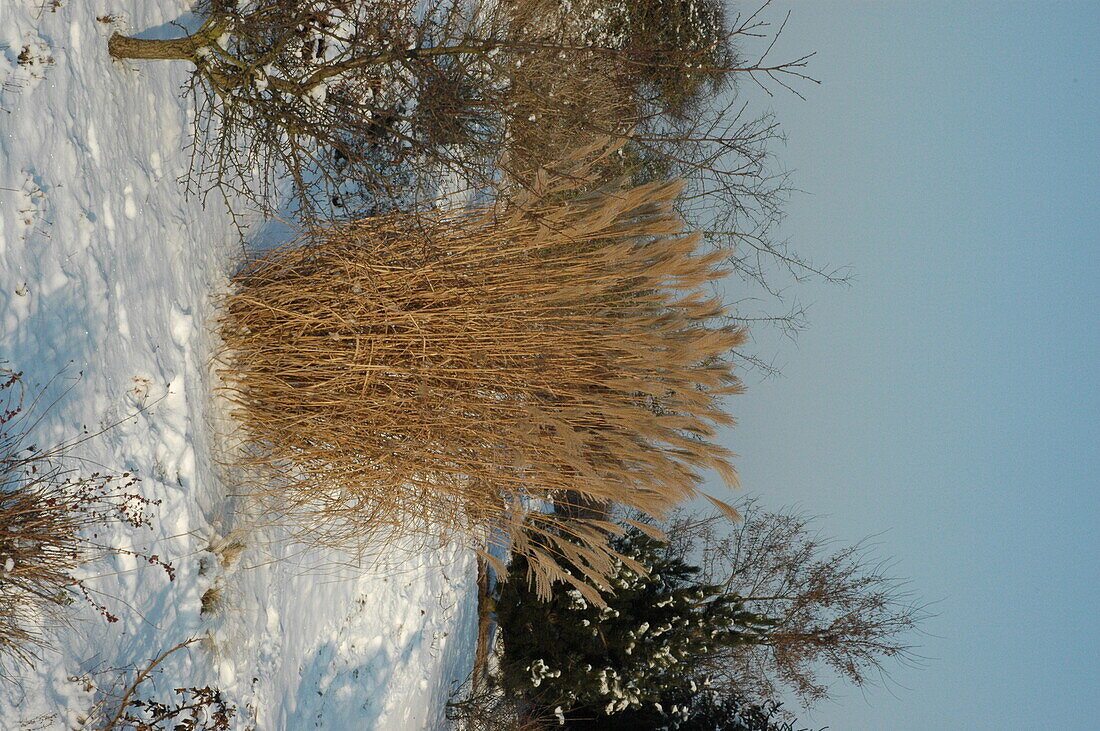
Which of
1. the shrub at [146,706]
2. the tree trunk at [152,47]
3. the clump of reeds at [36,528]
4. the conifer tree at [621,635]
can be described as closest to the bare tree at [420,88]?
the tree trunk at [152,47]

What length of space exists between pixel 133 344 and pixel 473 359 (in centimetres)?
149

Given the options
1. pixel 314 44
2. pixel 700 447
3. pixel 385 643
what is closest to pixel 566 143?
pixel 314 44

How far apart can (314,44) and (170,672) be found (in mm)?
3399

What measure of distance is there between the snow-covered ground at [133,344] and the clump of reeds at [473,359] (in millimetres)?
327

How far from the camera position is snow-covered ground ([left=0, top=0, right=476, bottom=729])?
8.91 feet

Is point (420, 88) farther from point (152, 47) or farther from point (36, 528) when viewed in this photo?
point (36, 528)

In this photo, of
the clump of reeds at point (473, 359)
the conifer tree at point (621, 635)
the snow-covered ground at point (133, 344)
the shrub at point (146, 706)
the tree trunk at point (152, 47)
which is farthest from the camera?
the conifer tree at point (621, 635)

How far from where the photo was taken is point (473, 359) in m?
3.31

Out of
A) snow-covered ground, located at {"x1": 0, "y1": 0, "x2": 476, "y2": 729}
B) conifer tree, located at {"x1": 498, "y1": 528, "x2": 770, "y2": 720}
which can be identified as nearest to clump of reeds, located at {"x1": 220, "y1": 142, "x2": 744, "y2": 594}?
snow-covered ground, located at {"x1": 0, "y1": 0, "x2": 476, "y2": 729}

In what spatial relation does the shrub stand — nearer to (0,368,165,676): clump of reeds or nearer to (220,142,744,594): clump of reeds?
(0,368,165,676): clump of reeds

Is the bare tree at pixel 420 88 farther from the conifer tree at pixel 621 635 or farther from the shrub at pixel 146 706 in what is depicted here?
the conifer tree at pixel 621 635

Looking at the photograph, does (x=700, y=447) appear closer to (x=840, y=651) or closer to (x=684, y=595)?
(x=684, y=595)

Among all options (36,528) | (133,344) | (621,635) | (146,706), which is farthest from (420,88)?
(621,635)

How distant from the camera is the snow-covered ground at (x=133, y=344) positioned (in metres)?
2.71
